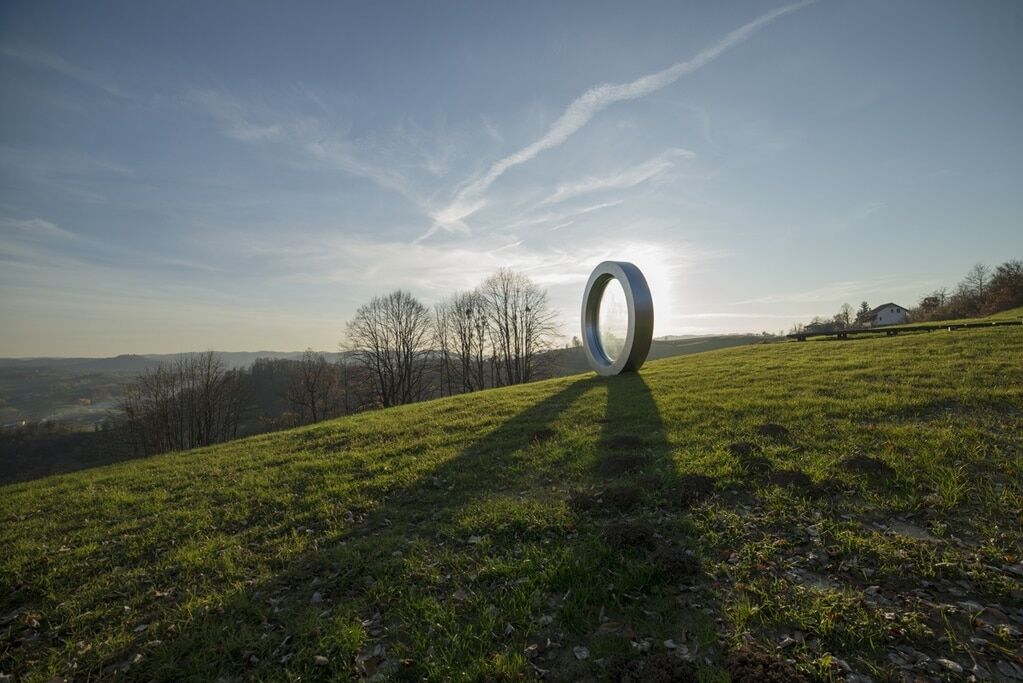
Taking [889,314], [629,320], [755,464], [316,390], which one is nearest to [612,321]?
[629,320]

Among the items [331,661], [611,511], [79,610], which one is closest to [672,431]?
[611,511]

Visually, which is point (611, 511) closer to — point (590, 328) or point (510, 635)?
point (510, 635)

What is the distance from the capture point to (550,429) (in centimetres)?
1287

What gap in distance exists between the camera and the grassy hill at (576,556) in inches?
171

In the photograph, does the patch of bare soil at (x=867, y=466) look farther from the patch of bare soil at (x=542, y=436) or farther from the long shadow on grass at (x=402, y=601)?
the patch of bare soil at (x=542, y=436)

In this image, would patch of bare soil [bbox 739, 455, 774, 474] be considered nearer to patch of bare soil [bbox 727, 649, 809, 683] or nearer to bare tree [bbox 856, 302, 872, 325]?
patch of bare soil [bbox 727, 649, 809, 683]

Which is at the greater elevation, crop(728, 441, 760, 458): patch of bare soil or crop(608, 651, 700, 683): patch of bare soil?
crop(728, 441, 760, 458): patch of bare soil

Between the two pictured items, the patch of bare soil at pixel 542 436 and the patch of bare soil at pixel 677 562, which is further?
the patch of bare soil at pixel 542 436

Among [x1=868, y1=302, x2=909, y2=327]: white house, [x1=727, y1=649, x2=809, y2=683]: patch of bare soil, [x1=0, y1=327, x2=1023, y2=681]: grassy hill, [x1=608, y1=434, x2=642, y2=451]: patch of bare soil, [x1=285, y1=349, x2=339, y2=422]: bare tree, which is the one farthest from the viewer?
[x1=868, y1=302, x2=909, y2=327]: white house

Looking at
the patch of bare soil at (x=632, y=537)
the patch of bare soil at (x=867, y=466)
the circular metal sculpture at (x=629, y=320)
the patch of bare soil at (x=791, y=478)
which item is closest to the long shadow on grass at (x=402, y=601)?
the patch of bare soil at (x=632, y=537)

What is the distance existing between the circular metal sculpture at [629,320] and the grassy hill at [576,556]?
8572 millimetres

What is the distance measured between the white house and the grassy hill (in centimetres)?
8622

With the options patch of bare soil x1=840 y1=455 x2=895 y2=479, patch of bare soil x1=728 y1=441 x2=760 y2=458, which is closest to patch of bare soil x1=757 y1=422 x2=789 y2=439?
patch of bare soil x1=728 y1=441 x2=760 y2=458

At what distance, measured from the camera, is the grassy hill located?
436cm
